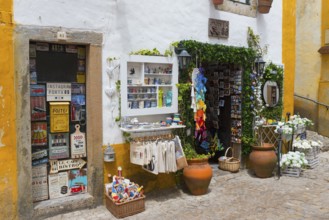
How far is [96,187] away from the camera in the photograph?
503 centimetres

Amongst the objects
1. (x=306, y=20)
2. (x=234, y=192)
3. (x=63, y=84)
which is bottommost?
(x=234, y=192)

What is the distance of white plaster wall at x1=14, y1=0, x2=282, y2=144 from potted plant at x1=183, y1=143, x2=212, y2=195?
131cm

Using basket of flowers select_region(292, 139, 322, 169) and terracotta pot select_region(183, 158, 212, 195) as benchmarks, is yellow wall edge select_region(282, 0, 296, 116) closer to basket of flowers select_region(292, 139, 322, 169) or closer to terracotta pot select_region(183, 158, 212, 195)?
basket of flowers select_region(292, 139, 322, 169)

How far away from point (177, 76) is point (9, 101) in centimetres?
286

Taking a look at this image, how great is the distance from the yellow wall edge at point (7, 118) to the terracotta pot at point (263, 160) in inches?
179

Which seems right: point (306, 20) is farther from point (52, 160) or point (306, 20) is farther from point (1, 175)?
point (1, 175)

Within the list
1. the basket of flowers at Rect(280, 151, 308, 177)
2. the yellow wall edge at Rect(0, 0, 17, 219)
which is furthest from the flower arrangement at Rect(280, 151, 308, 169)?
the yellow wall edge at Rect(0, 0, 17, 219)

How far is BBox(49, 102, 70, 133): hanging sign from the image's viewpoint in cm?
478

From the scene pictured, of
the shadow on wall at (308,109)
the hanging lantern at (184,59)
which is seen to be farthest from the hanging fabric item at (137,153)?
the shadow on wall at (308,109)

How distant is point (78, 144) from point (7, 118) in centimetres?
117

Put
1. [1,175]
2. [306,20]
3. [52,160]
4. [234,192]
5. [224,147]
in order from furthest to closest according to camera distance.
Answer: [306,20], [224,147], [234,192], [52,160], [1,175]

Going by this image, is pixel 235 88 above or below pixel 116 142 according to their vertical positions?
above

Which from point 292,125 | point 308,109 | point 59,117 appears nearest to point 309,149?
point 292,125

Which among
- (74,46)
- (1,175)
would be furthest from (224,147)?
(1,175)
